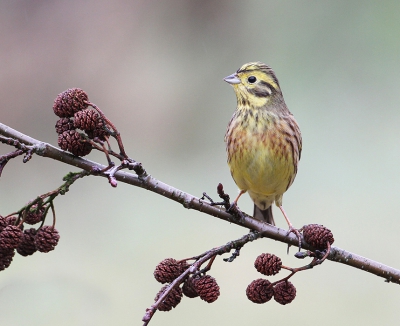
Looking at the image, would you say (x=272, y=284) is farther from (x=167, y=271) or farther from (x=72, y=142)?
(x=72, y=142)

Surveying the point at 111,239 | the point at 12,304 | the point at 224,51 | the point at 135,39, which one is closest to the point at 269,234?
the point at 12,304

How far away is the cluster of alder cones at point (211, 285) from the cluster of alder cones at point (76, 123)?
346 mm

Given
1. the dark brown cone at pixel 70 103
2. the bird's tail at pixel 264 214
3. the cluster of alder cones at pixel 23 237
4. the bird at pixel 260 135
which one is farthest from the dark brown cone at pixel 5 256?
the bird's tail at pixel 264 214

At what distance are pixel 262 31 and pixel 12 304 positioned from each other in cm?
341

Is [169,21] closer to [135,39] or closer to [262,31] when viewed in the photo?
[135,39]

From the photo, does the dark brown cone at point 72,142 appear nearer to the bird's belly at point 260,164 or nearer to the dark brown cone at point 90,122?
the dark brown cone at point 90,122

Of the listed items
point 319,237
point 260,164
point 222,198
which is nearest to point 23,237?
point 222,198

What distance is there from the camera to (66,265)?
423 cm

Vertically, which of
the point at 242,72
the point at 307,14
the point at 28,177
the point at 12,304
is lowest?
the point at 12,304

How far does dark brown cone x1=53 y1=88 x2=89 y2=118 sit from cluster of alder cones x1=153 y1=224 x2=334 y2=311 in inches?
16.8

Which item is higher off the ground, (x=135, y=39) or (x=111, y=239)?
(x=135, y=39)

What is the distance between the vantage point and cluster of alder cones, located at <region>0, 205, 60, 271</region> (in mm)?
1381

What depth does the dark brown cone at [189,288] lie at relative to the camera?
148 cm

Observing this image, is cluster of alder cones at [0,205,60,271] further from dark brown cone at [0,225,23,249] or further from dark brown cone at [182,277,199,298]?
dark brown cone at [182,277,199,298]
